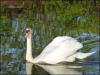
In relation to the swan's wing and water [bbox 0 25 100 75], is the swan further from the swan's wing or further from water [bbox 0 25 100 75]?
water [bbox 0 25 100 75]

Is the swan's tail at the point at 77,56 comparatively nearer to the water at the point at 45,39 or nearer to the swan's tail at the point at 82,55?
the swan's tail at the point at 82,55

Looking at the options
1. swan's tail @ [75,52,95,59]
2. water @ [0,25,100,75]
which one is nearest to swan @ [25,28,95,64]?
swan's tail @ [75,52,95,59]

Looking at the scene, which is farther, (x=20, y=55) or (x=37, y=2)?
(x=37, y=2)

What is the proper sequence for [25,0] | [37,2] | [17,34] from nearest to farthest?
[17,34] < [37,2] < [25,0]

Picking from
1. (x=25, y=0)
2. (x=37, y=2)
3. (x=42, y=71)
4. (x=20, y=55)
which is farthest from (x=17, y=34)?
(x=25, y=0)

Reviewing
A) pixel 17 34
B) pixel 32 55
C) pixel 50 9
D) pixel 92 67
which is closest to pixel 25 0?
pixel 50 9

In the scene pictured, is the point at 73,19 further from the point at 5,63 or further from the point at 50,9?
the point at 5,63

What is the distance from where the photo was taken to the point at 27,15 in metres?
18.5

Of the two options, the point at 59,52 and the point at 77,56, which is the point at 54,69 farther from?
the point at 77,56

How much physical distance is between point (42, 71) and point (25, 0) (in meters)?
11.4

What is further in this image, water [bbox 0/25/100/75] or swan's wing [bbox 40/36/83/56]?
swan's wing [bbox 40/36/83/56]

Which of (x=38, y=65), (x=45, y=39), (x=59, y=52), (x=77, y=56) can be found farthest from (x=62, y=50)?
(x=45, y=39)

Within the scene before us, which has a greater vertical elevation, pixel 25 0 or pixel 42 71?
pixel 25 0

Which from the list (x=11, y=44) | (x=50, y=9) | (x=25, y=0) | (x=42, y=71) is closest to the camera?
(x=42, y=71)
